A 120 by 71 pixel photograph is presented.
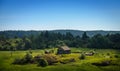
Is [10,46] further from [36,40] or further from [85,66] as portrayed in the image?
[85,66]

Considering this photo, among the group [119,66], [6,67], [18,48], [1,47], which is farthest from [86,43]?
[6,67]

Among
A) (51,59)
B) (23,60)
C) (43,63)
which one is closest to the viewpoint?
(43,63)

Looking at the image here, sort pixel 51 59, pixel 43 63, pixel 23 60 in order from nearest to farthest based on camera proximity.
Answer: pixel 43 63 → pixel 51 59 → pixel 23 60

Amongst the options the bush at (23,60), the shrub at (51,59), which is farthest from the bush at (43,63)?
the bush at (23,60)

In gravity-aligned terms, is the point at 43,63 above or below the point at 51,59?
below

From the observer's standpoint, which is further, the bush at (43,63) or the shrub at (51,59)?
the shrub at (51,59)

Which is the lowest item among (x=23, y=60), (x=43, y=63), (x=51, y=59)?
(x=23, y=60)

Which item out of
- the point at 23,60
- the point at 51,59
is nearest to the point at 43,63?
the point at 51,59

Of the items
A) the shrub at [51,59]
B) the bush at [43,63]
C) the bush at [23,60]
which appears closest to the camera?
the bush at [43,63]

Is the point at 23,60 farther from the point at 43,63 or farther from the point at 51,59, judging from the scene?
the point at 51,59

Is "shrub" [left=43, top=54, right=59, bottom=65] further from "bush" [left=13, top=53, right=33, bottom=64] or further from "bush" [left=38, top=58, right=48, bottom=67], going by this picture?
"bush" [left=13, top=53, right=33, bottom=64]

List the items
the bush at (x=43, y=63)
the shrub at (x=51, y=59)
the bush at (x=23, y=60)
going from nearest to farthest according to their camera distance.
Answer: the bush at (x=43, y=63) → the shrub at (x=51, y=59) → the bush at (x=23, y=60)

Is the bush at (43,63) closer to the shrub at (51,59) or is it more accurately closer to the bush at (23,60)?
the shrub at (51,59)

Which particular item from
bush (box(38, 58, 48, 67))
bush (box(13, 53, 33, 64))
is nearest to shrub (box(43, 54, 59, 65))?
bush (box(38, 58, 48, 67))
